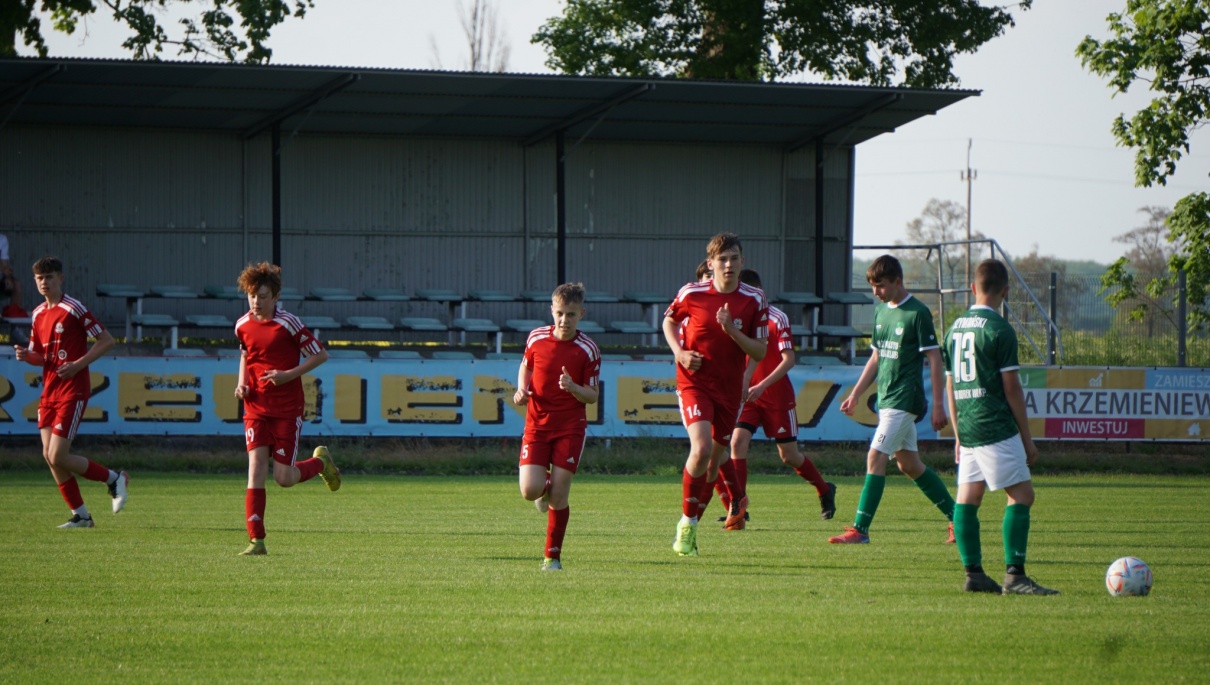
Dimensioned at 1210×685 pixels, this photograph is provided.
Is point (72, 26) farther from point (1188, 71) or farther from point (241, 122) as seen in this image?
point (1188, 71)

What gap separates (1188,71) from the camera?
23219 millimetres

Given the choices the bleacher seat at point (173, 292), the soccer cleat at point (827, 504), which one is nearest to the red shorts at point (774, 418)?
the soccer cleat at point (827, 504)

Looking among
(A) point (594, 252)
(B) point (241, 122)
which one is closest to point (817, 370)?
(A) point (594, 252)

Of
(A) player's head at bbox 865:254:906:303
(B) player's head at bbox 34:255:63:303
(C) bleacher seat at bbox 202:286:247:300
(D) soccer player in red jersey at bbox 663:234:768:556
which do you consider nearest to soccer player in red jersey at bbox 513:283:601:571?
(D) soccer player in red jersey at bbox 663:234:768:556

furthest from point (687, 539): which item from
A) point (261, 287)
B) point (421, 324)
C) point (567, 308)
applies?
point (421, 324)

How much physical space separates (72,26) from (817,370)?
72.5 ft

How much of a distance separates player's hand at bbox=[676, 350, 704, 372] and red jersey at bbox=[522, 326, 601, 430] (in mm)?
843

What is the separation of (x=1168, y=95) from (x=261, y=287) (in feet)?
60.6

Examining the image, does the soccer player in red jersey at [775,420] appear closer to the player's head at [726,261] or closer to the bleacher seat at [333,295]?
the player's head at [726,261]

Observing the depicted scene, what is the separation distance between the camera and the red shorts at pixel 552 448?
8.96 metres

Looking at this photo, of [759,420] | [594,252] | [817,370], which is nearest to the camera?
[759,420]

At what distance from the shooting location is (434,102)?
2575 centimetres

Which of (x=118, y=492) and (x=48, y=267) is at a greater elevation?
(x=48, y=267)

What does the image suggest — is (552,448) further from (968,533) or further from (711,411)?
(968,533)
